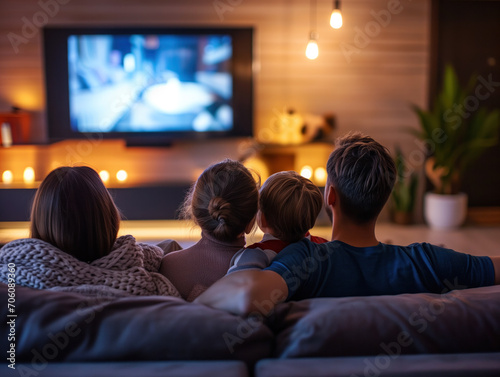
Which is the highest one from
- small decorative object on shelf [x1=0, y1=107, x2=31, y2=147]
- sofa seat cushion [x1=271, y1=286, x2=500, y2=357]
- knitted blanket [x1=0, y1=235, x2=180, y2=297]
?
small decorative object on shelf [x1=0, y1=107, x2=31, y2=147]

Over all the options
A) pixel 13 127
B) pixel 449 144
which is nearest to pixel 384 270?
pixel 449 144

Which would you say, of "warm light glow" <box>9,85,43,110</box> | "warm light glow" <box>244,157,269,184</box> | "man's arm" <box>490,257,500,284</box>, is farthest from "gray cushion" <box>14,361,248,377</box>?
"warm light glow" <box>9,85,43,110</box>

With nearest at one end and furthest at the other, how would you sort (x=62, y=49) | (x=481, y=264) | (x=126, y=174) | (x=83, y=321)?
1. (x=83, y=321)
2. (x=481, y=264)
3. (x=62, y=49)
4. (x=126, y=174)

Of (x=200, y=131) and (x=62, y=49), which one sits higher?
(x=62, y=49)

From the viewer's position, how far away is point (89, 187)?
1289mm

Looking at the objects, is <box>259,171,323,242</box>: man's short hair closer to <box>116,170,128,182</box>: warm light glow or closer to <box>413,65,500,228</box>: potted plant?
<box>413,65,500,228</box>: potted plant

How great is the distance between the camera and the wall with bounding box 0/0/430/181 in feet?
15.3

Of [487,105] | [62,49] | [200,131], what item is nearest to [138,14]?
[62,49]

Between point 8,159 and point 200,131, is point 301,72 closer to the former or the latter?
point 200,131

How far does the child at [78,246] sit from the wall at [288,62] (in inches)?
141

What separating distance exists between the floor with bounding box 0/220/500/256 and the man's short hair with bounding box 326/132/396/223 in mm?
2961

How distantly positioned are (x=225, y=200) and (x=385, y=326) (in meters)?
0.54

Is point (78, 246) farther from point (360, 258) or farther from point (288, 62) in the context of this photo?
point (288, 62)

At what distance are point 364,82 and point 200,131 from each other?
151cm
